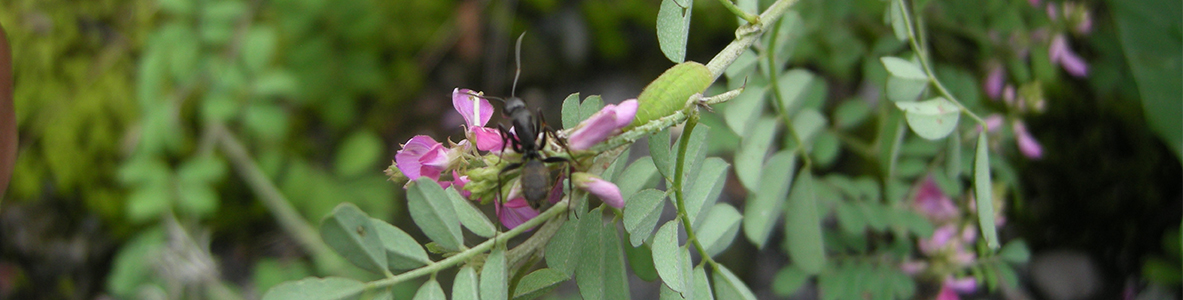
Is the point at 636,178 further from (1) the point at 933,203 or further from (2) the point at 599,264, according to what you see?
(1) the point at 933,203

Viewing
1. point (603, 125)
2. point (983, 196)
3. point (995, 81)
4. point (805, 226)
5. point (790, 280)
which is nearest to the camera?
point (603, 125)

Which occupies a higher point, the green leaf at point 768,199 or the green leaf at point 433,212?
the green leaf at point 433,212

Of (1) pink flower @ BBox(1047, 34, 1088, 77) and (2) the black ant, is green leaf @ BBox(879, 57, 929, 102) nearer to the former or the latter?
(2) the black ant

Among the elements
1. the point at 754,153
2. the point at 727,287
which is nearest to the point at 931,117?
the point at 754,153

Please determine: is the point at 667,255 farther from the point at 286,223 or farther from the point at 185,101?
the point at 185,101

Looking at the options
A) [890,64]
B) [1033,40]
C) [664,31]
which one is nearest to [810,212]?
[890,64]

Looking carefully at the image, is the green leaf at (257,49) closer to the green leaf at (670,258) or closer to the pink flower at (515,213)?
the pink flower at (515,213)

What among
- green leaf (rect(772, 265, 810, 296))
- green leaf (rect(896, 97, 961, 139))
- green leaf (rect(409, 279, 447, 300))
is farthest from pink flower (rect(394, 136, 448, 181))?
green leaf (rect(772, 265, 810, 296))

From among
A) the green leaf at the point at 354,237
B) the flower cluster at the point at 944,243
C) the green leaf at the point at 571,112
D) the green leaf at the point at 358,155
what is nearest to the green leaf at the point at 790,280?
the flower cluster at the point at 944,243
